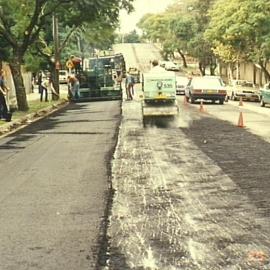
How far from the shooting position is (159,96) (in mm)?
21531

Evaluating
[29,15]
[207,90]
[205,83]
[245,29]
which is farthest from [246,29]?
[29,15]

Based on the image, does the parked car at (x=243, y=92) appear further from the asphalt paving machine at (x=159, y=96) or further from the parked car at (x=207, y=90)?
the asphalt paving machine at (x=159, y=96)

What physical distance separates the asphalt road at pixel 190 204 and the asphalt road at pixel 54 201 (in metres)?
0.26

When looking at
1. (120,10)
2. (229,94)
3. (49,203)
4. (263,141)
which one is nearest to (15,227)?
(49,203)

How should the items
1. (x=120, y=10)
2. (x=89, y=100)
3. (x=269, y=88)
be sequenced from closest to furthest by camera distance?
1. (x=120, y=10)
2. (x=269, y=88)
3. (x=89, y=100)

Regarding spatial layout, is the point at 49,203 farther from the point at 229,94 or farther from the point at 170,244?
the point at 229,94

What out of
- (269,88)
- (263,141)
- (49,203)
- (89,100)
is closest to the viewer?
(49,203)

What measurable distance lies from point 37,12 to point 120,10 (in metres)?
5.14

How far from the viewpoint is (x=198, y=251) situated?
20.9ft

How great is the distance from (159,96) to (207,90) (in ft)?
45.2

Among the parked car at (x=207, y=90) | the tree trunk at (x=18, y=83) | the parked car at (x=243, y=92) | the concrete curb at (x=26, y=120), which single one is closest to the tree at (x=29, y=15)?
the tree trunk at (x=18, y=83)

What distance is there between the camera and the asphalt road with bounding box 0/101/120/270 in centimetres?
634

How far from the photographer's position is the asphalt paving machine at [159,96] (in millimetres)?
21531

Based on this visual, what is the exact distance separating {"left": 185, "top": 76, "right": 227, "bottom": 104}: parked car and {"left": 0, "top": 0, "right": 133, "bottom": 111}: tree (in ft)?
19.3
